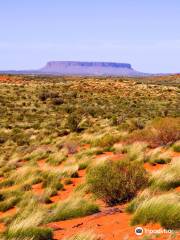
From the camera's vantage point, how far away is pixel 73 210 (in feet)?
29.9

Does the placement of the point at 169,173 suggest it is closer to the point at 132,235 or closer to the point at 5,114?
the point at 132,235

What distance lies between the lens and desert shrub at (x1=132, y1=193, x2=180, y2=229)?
6734 millimetres

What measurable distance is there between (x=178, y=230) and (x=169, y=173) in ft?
13.7

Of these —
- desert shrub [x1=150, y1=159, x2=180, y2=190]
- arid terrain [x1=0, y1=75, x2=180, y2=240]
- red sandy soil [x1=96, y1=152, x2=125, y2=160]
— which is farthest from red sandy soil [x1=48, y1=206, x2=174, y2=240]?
red sandy soil [x1=96, y1=152, x2=125, y2=160]

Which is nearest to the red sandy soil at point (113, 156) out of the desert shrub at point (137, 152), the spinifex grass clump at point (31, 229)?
the desert shrub at point (137, 152)

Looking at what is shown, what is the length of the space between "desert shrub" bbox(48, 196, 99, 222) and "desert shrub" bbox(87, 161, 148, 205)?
1.51ft

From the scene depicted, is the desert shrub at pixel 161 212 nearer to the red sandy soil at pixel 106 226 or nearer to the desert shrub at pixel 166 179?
the red sandy soil at pixel 106 226

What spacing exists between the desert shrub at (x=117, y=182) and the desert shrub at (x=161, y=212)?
1745 millimetres

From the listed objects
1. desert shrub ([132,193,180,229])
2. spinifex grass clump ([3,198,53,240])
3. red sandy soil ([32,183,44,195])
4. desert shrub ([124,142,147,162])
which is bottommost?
red sandy soil ([32,183,44,195])

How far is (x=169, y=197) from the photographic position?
298 inches

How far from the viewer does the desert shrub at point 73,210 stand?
29.3ft

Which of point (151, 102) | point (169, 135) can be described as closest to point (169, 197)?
point (169, 135)

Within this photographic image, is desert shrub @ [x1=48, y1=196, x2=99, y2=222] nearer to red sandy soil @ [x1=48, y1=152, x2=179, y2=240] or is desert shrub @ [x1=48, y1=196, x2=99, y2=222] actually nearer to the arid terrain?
the arid terrain

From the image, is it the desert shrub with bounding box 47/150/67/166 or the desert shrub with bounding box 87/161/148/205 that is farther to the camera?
the desert shrub with bounding box 47/150/67/166
